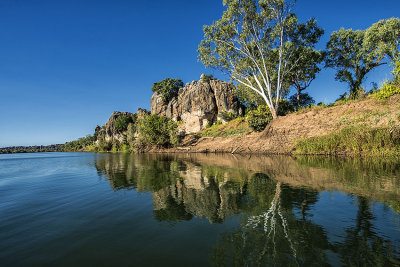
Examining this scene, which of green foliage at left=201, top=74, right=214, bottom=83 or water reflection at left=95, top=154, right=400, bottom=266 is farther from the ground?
green foliage at left=201, top=74, right=214, bottom=83

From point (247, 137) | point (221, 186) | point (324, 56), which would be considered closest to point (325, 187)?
point (221, 186)

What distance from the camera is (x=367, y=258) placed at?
116 inches

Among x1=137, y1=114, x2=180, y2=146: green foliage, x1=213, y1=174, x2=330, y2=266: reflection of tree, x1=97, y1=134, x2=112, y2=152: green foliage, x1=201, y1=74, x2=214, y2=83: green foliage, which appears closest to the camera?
x1=213, y1=174, x2=330, y2=266: reflection of tree

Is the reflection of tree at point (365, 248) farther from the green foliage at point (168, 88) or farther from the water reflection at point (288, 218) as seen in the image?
the green foliage at point (168, 88)

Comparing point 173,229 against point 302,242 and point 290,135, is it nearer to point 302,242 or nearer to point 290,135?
point 302,242

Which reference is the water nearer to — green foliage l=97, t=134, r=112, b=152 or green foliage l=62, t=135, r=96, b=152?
green foliage l=97, t=134, r=112, b=152

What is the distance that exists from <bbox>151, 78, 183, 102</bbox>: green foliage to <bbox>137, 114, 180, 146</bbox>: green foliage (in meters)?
30.4

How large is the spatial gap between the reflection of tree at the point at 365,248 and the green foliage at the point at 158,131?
1564 inches

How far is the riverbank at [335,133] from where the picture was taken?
16141mm

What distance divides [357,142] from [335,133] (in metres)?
Result: 2.64

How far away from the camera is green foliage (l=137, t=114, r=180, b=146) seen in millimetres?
43531

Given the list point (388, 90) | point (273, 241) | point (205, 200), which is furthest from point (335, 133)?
point (273, 241)

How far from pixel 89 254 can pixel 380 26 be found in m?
45.9

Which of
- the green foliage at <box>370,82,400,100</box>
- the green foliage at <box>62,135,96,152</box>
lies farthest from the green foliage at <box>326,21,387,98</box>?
the green foliage at <box>62,135,96,152</box>
